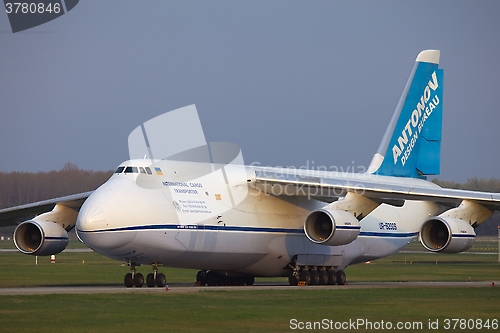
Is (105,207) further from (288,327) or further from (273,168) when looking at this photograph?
(288,327)

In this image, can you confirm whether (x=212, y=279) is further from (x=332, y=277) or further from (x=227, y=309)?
(x=227, y=309)

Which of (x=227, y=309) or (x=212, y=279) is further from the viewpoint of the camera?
(x=212, y=279)

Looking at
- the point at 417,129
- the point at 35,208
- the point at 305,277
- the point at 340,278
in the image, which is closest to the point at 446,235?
the point at 340,278

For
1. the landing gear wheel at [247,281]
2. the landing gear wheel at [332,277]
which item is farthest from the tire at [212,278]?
the landing gear wheel at [332,277]

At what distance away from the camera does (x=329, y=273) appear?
22766mm

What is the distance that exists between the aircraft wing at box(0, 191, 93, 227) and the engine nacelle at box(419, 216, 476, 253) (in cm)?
819

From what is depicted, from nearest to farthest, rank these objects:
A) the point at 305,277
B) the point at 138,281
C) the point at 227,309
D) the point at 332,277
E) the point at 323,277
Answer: the point at 227,309, the point at 138,281, the point at 305,277, the point at 323,277, the point at 332,277

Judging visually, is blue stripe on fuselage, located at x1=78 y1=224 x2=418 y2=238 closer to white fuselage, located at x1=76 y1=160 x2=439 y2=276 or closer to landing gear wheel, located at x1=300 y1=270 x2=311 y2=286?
white fuselage, located at x1=76 y1=160 x2=439 y2=276

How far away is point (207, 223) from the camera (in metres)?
20.1

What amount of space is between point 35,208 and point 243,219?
575cm

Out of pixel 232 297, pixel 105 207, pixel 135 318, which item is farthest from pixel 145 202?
pixel 135 318

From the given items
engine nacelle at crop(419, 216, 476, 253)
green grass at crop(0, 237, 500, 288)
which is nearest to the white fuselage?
green grass at crop(0, 237, 500, 288)

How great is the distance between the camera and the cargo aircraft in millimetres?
19078

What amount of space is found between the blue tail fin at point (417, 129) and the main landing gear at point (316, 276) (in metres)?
3.58
